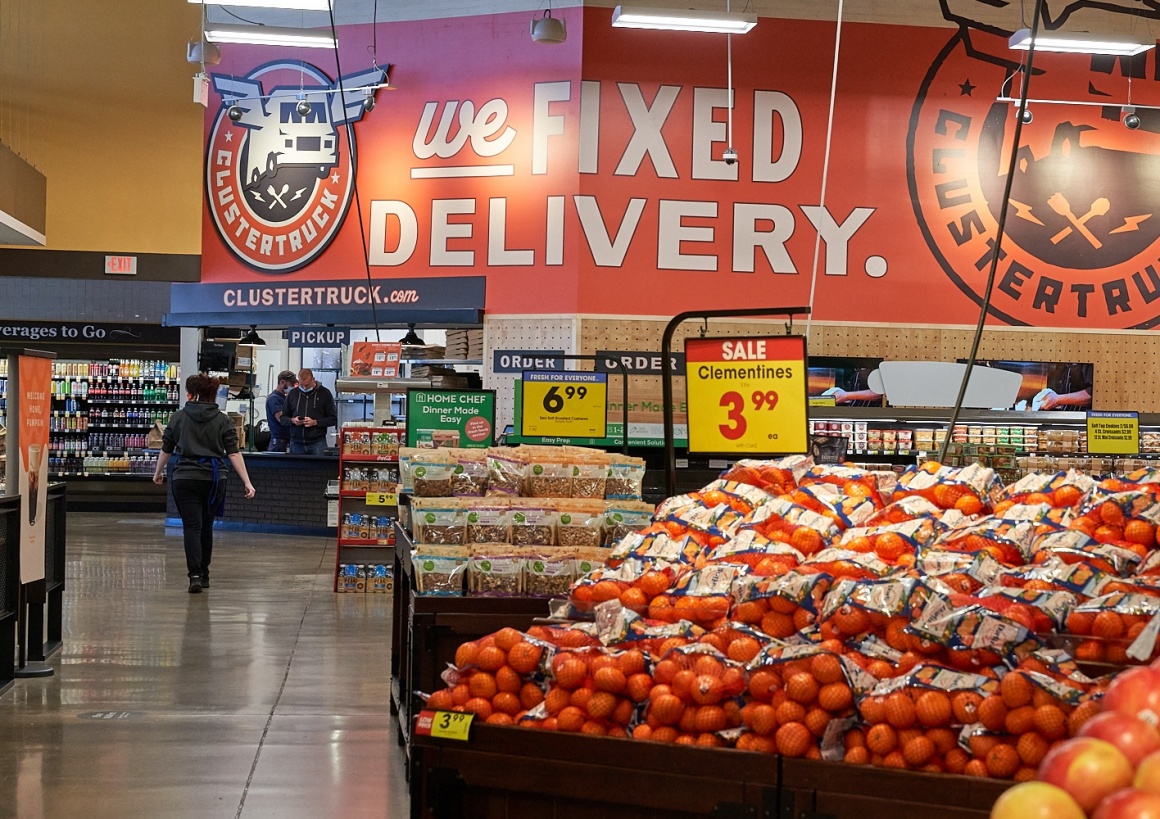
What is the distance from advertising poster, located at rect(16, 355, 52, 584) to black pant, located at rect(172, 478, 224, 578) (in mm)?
2822

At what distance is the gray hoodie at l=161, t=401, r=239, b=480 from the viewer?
971 cm

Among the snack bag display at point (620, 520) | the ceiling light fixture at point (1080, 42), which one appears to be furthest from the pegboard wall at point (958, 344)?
the snack bag display at point (620, 520)

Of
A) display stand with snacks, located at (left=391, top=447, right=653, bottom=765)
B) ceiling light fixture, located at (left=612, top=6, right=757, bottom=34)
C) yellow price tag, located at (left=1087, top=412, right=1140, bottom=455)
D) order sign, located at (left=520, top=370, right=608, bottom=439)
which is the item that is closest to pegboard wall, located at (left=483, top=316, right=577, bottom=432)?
ceiling light fixture, located at (left=612, top=6, right=757, bottom=34)

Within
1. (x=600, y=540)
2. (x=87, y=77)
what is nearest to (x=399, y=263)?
(x=87, y=77)

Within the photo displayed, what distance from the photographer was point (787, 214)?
43.1ft

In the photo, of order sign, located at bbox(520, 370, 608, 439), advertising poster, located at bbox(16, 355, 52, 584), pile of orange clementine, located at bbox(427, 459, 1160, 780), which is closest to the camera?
pile of orange clementine, located at bbox(427, 459, 1160, 780)

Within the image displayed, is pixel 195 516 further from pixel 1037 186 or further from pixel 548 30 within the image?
pixel 1037 186

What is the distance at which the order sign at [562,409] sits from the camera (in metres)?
8.77

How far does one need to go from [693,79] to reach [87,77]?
25.7 feet

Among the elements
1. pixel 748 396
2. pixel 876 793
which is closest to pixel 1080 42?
pixel 748 396

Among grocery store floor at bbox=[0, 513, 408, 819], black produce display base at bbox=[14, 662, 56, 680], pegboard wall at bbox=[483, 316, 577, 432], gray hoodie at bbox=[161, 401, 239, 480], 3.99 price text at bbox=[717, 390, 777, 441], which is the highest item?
pegboard wall at bbox=[483, 316, 577, 432]

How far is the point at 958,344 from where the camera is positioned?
13.2 meters

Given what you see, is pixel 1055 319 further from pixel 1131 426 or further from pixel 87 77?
pixel 87 77

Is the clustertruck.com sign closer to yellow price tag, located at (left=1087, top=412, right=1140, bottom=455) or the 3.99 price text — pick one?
the 3.99 price text
